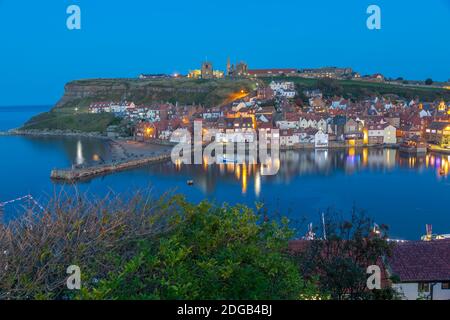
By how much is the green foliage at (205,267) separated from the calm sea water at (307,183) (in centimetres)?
558

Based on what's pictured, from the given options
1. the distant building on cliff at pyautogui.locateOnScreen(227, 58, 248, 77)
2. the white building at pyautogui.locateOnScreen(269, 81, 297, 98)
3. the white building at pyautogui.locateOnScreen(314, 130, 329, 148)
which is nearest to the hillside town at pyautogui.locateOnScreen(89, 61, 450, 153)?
the white building at pyautogui.locateOnScreen(314, 130, 329, 148)

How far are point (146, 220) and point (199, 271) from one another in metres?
0.53

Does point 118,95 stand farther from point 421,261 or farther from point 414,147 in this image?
point 421,261

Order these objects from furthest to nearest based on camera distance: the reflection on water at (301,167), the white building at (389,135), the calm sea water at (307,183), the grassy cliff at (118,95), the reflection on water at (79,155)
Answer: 1. the grassy cliff at (118,95)
2. the white building at (389,135)
3. the reflection on water at (79,155)
4. the reflection on water at (301,167)
5. the calm sea water at (307,183)

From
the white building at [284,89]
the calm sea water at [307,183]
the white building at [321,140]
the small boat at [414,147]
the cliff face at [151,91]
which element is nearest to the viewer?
the calm sea water at [307,183]

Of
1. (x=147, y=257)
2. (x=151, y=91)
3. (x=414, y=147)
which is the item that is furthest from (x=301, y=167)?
(x=151, y=91)

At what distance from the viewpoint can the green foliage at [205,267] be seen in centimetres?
185

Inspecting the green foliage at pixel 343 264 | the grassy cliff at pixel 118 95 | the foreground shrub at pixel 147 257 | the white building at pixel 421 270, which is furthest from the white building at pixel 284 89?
the foreground shrub at pixel 147 257

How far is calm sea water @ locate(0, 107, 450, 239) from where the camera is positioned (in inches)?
415

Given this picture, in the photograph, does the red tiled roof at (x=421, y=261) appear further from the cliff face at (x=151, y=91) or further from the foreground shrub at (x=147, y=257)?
the cliff face at (x=151, y=91)

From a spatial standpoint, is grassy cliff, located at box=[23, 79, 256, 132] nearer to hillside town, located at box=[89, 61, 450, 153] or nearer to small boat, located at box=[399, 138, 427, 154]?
hillside town, located at box=[89, 61, 450, 153]

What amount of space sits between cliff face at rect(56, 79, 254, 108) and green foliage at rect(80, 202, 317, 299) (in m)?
30.9

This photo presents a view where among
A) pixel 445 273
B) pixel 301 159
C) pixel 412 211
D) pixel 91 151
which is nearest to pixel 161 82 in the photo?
pixel 91 151

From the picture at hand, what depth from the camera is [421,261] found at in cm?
438
